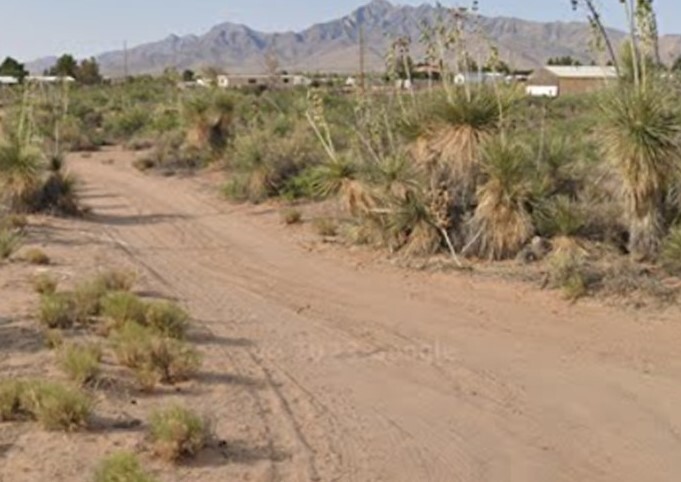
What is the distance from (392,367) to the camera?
32.5 ft

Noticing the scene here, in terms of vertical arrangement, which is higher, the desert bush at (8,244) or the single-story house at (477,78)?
the single-story house at (477,78)

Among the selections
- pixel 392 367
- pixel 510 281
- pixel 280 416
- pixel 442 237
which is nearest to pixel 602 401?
pixel 392 367

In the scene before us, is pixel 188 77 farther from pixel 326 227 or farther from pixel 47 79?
pixel 326 227

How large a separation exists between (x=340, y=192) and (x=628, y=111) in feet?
17.3

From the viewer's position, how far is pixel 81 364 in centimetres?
882

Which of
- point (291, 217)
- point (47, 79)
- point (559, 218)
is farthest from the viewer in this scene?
point (47, 79)

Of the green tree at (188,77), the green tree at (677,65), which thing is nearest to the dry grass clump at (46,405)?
the green tree at (677,65)

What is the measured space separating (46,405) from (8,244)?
745 centimetres

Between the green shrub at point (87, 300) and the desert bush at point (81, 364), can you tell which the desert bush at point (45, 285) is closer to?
the green shrub at point (87, 300)

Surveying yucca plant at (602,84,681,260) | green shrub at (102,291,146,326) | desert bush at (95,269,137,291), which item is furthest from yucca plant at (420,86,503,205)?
green shrub at (102,291,146,326)

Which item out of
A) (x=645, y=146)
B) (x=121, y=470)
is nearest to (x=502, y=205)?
(x=645, y=146)

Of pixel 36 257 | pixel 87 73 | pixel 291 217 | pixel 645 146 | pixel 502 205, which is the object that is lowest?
pixel 291 217

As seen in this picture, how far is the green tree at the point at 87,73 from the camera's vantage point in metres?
88.9

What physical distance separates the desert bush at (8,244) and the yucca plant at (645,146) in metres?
8.16
